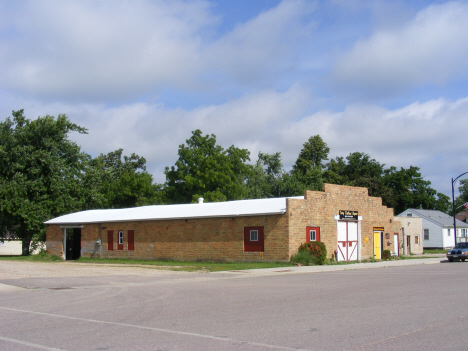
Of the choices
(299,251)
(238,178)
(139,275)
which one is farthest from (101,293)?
(238,178)

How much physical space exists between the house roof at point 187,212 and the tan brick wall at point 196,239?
0.45 meters

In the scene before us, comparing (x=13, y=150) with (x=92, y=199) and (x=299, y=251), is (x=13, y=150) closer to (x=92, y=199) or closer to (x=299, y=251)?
(x=92, y=199)

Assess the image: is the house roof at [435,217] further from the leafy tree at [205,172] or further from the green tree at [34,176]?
the green tree at [34,176]

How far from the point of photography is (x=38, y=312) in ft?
39.3

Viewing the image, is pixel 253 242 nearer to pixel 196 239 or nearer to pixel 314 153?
pixel 196 239

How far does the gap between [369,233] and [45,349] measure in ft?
110

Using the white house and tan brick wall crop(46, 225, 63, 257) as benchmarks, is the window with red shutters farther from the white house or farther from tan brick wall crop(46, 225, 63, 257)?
the white house

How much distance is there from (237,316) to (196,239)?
2400 cm

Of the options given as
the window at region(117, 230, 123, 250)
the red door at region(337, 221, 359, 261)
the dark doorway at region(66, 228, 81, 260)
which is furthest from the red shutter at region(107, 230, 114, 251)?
the red door at region(337, 221, 359, 261)

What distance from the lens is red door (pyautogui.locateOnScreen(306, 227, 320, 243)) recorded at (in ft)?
106

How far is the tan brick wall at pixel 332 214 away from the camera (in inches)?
1238

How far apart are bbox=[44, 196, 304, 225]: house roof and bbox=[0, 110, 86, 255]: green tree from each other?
10.9 ft

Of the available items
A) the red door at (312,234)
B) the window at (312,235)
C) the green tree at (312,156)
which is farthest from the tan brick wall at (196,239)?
the green tree at (312,156)

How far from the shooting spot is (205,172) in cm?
6450
